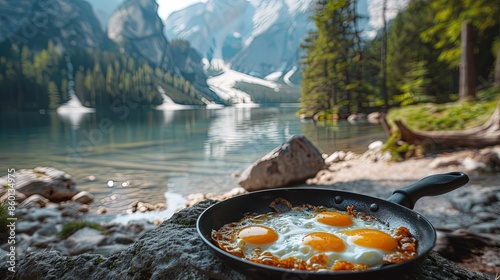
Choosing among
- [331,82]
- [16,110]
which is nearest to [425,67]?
[331,82]

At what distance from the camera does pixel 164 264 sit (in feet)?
2.22

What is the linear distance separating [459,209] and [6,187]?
428cm

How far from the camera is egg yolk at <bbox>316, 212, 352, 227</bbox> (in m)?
0.85

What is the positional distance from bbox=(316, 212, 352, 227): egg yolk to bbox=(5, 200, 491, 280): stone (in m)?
0.23

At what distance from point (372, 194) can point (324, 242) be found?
3.13 m

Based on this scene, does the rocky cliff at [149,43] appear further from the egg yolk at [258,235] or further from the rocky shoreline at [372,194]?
the egg yolk at [258,235]

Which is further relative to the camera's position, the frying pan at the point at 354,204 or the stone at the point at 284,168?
the stone at the point at 284,168

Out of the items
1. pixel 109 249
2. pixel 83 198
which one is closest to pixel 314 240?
pixel 109 249

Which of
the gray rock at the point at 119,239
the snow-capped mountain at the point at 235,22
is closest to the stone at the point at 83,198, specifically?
the gray rock at the point at 119,239

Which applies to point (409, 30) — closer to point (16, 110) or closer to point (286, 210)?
point (286, 210)

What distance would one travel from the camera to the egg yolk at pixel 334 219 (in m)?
0.85

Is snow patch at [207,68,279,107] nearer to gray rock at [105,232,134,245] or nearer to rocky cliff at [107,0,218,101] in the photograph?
rocky cliff at [107,0,218,101]

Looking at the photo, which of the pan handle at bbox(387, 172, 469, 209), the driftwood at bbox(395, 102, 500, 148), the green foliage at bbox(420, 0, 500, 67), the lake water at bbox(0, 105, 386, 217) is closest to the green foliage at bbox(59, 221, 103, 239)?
the lake water at bbox(0, 105, 386, 217)

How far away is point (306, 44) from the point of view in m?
10.6
